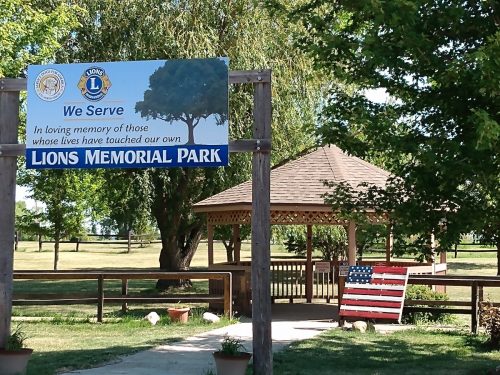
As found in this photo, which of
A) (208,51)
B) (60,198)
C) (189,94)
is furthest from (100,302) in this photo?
(60,198)

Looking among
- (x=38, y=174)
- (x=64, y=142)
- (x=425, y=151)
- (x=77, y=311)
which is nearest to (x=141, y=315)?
(x=77, y=311)

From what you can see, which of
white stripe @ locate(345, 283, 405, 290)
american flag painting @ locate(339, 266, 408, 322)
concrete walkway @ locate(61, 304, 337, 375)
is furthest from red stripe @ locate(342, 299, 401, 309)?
concrete walkway @ locate(61, 304, 337, 375)

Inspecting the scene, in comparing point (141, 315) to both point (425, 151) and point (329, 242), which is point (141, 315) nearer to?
point (425, 151)

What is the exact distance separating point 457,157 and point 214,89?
3.00 metres

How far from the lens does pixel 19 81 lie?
9.57m

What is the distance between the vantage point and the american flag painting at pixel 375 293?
14562 millimetres

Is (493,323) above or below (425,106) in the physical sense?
below

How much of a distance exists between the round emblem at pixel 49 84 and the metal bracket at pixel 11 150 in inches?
27.1

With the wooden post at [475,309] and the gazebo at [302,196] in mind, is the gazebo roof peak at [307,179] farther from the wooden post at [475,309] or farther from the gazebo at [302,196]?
the wooden post at [475,309]

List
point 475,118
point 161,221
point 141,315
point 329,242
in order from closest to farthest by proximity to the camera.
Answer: point 475,118 < point 141,315 < point 161,221 < point 329,242

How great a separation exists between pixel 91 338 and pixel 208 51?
387 inches

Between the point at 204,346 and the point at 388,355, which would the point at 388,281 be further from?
the point at 204,346

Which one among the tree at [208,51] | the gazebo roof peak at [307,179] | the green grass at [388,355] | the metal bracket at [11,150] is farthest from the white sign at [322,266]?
the metal bracket at [11,150]

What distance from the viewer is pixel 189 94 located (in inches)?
367
